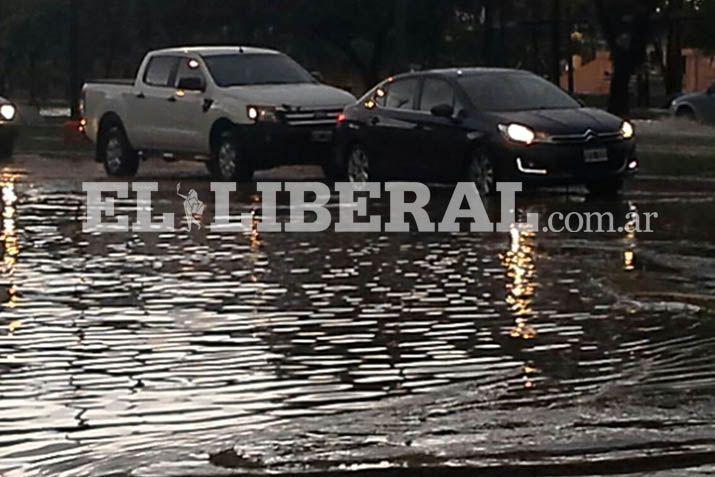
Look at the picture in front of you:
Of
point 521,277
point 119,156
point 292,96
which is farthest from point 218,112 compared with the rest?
point 521,277

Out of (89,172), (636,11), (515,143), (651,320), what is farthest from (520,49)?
(651,320)

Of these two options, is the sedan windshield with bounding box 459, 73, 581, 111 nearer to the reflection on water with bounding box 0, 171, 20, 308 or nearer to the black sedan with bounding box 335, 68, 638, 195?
the black sedan with bounding box 335, 68, 638, 195

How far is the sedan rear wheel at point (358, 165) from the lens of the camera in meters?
24.2

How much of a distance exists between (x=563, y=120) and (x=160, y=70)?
7.97 metres

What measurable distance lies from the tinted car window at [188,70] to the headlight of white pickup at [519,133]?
6.32m

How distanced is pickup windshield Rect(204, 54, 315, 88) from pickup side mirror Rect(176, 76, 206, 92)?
191 millimetres

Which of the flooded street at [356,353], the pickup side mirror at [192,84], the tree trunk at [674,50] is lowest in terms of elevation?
the flooded street at [356,353]

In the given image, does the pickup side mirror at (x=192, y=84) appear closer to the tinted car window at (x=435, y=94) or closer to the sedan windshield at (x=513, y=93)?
the tinted car window at (x=435, y=94)

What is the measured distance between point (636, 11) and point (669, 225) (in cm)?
2836

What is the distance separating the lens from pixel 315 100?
1015 inches

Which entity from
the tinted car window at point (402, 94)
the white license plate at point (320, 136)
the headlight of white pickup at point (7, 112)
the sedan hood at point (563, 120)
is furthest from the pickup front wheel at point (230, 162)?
the headlight of white pickup at point (7, 112)

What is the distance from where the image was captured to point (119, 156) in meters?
28.5

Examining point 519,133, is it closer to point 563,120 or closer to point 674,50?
point 563,120

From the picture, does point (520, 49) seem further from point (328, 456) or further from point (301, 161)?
point (328, 456)
